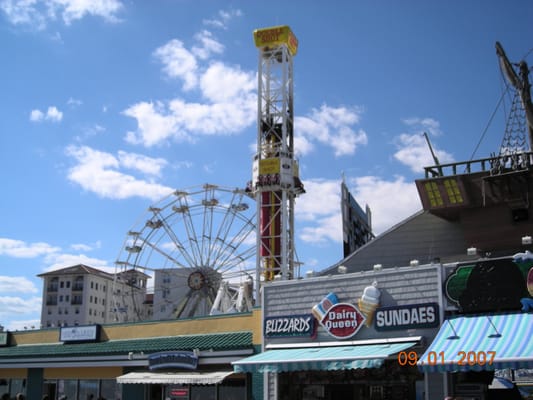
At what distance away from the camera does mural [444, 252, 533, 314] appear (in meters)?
17.1


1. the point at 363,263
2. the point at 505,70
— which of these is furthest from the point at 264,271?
the point at 505,70

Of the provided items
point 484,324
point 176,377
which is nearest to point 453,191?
point 484,324

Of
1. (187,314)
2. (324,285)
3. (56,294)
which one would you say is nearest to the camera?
(324,285)

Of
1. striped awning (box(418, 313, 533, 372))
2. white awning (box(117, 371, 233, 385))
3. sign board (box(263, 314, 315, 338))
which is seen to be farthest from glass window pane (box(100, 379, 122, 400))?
striped awning (box(418, 313, 533, 372))

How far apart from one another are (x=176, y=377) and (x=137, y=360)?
2.78 m

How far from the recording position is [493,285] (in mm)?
17578

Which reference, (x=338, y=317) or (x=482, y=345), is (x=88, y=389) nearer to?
(x=338, y=317)

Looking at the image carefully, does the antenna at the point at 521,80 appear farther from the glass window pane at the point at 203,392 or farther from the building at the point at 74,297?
the building at the point at 74,297

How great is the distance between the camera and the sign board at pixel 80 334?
90.4ft

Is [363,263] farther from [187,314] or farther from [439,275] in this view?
[187,314]

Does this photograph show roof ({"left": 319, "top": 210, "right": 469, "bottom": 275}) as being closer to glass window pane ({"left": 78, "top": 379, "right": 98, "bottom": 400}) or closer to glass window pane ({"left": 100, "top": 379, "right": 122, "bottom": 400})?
glass window pane ({"left": 100, "top": 379, "right": 122, "bottom": 400})

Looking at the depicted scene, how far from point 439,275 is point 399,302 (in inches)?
57.9

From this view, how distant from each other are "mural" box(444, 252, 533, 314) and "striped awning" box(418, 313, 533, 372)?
1.00 feet

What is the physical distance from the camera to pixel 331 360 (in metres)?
18.4
